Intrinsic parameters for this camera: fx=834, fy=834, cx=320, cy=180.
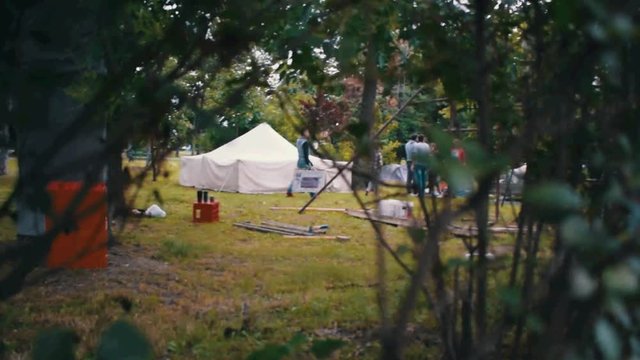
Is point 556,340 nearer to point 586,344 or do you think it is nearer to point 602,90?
point 586,344

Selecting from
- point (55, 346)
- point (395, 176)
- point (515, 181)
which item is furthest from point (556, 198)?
point (395, 176)

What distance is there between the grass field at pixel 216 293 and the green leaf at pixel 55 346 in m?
0.82

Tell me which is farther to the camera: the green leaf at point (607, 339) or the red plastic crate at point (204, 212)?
the red plastic crate at point (204, 212)

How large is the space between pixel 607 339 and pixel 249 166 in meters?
22.1

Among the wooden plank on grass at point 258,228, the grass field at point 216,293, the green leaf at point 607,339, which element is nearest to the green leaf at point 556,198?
the green leaf at point 607,339

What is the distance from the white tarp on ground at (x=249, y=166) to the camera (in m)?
23.2

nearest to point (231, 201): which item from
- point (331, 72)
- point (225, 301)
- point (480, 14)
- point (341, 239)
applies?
point (341, 239)

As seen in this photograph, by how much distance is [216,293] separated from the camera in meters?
7.26

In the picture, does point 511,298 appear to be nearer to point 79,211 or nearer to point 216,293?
point 79,211

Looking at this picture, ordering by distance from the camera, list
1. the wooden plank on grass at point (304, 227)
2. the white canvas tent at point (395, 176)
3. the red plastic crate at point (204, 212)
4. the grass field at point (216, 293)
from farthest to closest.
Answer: the red plastic crate at point (204, 212) < the wooden plank on grass at point (304, 227) < the grass field at point (216, 293) < the white canvas tent at point (395, 176)

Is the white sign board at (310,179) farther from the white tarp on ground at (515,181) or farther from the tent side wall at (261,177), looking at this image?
Result: the white tarp on ground at (515,181)

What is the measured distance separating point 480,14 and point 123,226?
1.17 metres

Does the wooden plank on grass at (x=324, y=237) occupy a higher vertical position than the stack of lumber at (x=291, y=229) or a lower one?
lower

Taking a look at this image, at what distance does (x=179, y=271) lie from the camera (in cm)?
855
